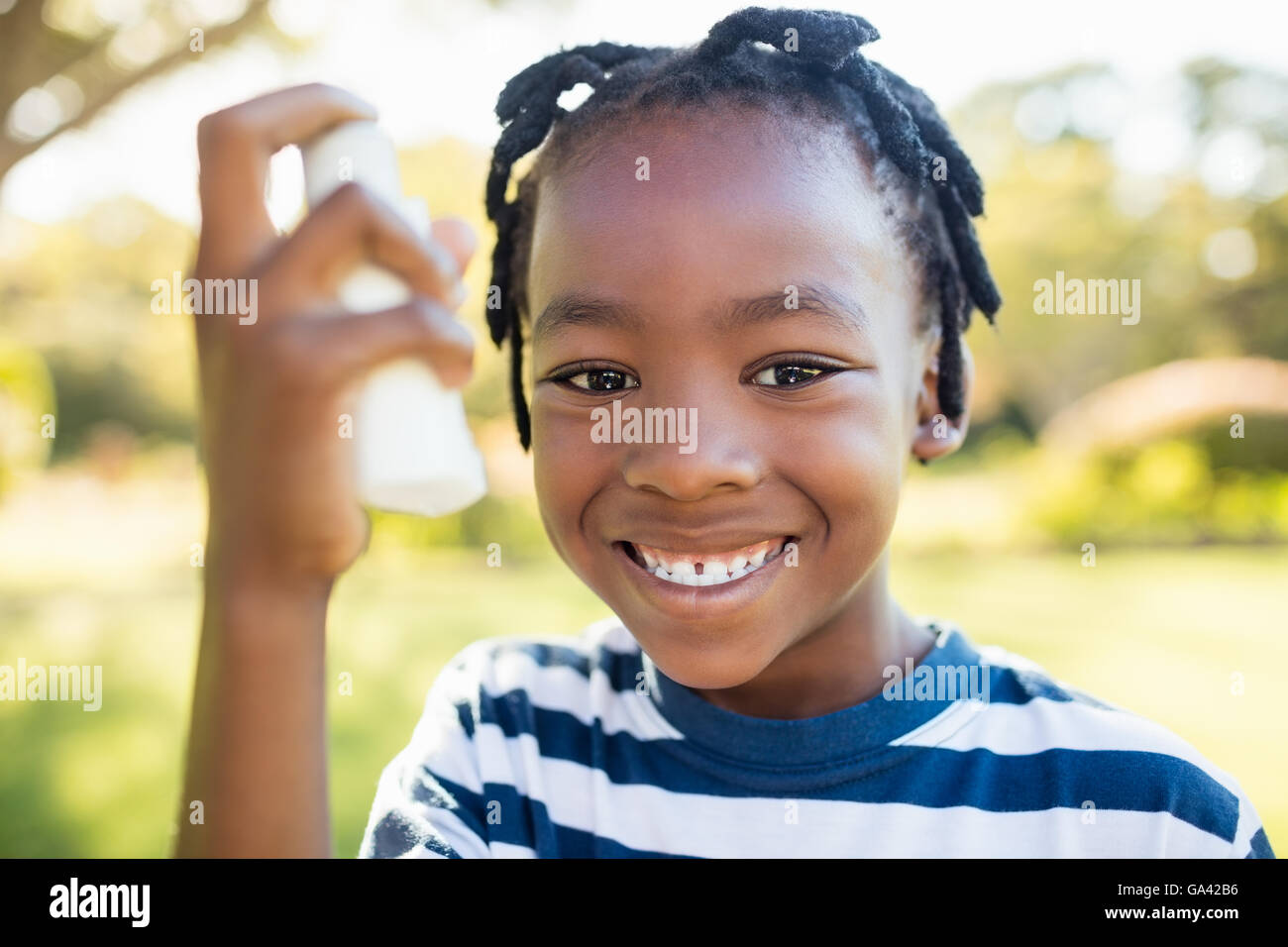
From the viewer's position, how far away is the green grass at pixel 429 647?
403 cm

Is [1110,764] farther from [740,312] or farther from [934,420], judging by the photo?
[740,312]

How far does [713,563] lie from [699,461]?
0.18 meters

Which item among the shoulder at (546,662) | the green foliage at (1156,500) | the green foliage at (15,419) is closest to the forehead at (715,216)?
the shoulder at (546,662)

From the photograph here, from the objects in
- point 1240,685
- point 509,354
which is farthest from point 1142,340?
point 509,354

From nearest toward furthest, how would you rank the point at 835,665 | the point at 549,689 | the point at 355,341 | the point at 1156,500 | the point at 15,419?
the point at 355,341
the point at 835,665
the point at 549,689
the point at 15,419
the point at 1156,500

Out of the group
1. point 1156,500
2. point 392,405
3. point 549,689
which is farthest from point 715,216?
point 1156,500

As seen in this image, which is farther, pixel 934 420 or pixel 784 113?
pixel 934 420

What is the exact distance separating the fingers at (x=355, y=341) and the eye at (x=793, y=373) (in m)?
0.60

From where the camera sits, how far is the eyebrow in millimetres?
1289

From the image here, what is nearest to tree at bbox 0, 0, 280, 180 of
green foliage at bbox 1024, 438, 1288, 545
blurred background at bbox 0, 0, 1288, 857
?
blurred background at bbox 0, 0, 1288, 857

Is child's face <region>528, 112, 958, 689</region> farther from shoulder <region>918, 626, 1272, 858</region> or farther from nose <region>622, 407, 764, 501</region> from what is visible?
shoulder <region>918, 626, 1272, 858</region>

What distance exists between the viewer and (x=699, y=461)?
126cm

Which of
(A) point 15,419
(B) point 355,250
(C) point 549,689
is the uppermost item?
(A) point 15,419

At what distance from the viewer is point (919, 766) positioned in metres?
1.47
